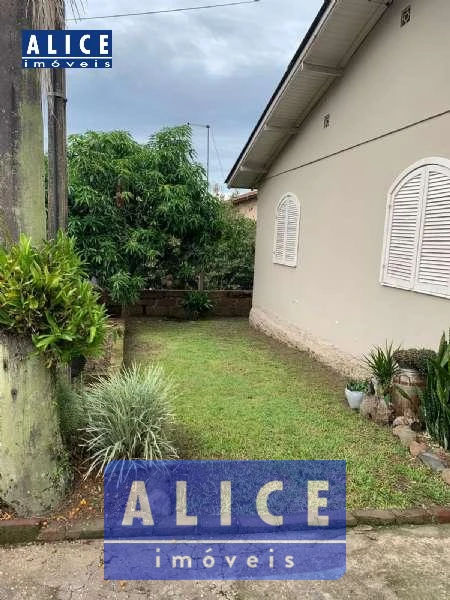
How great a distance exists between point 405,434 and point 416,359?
2.66 ft

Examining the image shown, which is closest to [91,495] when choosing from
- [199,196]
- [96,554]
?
[96,554]

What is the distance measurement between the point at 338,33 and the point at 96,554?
6967 millimetres

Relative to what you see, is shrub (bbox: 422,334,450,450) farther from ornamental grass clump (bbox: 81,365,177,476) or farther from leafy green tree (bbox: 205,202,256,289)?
leafy green tree (bbox: 205,202,256,289)

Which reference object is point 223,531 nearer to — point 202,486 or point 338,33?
point 202,486

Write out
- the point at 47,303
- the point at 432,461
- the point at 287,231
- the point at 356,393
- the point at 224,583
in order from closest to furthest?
1. the point at 224,583
2. the point at 47,303
3. the point at 432,461
4. the point at 356,393
5. the point at 287,231

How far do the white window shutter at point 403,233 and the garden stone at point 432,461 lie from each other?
6.90 ft

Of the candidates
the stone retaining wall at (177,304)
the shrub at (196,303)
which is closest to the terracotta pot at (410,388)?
the shrub at (196,303)

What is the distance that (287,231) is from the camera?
9.17m

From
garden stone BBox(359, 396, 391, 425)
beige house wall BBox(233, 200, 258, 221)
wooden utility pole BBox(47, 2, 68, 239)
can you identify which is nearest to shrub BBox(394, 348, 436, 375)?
garden stone BBox(359, 396, 391, 425)

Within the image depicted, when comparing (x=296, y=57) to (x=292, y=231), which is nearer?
(x=296, y=57)

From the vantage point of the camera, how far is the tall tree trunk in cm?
281

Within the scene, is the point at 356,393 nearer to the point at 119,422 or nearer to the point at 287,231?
the point at 119,422

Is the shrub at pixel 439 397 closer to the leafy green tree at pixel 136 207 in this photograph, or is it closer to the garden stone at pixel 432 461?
the garden stone at pixel 432 461

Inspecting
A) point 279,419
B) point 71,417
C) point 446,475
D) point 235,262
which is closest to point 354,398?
point 279,419
